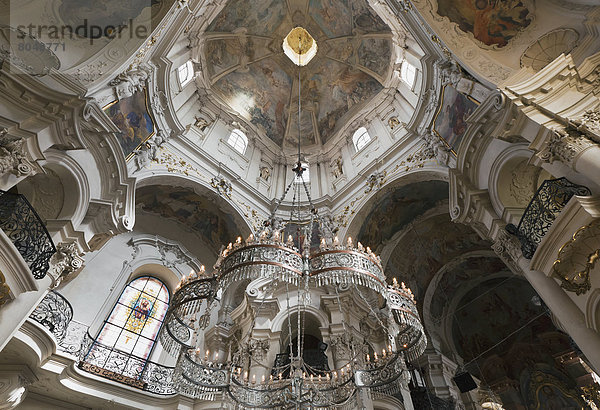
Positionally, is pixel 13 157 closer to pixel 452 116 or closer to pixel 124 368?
pixel 124 368

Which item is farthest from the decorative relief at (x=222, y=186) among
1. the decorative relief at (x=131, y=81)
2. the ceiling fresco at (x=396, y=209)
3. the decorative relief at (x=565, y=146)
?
the decorative relief at (x=565, y=146)

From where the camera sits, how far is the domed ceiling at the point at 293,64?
1291 cm

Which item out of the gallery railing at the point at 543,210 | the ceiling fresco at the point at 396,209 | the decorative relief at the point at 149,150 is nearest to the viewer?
the gallery railing at the point at 543,210

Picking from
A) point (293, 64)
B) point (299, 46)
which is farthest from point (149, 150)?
point (293, 64)

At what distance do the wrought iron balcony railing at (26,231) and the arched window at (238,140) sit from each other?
8256mm

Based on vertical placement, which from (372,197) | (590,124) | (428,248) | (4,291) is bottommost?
(4,291)

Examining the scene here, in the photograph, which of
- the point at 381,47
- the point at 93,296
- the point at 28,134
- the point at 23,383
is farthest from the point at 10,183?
→ the point at 381,47

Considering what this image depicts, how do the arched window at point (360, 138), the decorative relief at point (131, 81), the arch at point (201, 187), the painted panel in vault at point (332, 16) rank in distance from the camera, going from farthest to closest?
the painted panel in vault at point (332, 16)
the arched window at point (360, 138)
the arch at point (201, 187)
the decorative relief at point (131, 81)

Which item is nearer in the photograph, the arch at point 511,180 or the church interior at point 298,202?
the church interior at point 298,202

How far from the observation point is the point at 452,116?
8.53m

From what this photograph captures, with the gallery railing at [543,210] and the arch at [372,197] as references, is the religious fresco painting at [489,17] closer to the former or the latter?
the arch at [372,197]

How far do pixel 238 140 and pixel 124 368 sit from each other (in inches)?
338

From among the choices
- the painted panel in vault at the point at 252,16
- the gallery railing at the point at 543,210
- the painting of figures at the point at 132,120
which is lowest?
the gallery railing at the point at 543,210

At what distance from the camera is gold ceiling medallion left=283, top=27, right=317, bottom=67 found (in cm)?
1420
